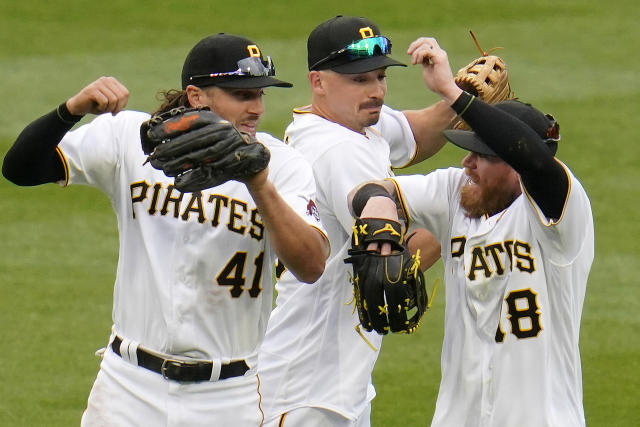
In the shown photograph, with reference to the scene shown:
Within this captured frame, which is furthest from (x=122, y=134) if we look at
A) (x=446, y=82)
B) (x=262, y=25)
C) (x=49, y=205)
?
(x=262, y=25)

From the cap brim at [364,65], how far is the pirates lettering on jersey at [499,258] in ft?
3.40

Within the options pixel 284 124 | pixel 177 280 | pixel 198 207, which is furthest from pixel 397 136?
pixel 284 124

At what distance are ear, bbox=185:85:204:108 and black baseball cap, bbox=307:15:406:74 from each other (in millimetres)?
883

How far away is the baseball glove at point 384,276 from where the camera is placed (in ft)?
15.7

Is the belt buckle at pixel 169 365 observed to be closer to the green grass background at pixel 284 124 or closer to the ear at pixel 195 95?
the ear at pixel 195 95

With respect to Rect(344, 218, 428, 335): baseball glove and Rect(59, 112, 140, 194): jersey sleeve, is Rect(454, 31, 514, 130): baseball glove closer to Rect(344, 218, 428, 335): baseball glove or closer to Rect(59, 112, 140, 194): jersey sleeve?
Rect(344, 218, 428, 335): baseball glove

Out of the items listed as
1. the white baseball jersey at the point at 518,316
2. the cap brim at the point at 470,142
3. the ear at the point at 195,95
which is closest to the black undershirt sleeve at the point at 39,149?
the ear at the point at 195,95

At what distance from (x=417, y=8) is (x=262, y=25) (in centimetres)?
173

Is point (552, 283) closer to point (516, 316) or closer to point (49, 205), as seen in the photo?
point (516, 316)

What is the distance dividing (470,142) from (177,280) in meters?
1.17

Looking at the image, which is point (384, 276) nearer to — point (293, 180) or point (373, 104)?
point (293, 180)

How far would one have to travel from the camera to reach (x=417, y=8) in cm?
1470

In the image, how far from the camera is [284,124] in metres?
11.5

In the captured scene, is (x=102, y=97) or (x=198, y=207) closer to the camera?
(x=102, y=97)
